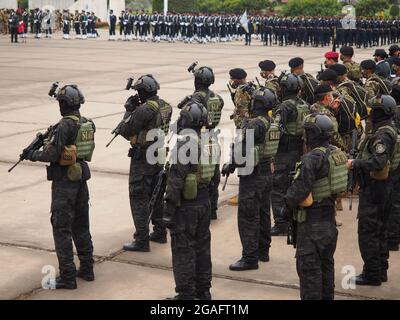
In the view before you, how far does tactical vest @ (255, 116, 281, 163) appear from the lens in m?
7.63

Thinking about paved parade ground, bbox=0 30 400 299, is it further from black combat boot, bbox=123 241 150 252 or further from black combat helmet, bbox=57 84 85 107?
black combat helmet, bbox=57 84 85 107

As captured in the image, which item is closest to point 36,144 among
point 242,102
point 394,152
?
point 242,102

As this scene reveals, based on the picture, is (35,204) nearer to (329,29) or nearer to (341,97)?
(341,97)

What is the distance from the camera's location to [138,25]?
4178cm

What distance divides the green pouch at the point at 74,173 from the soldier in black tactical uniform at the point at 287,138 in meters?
2.66

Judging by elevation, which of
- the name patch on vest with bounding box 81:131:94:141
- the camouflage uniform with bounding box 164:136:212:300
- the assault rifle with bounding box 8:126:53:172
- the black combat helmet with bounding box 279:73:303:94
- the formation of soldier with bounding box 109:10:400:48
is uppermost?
the formation of soldier with bounding box 109:10:400:48

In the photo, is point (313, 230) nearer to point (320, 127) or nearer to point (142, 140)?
point (320, 127)

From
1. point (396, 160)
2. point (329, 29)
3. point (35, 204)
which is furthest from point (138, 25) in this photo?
point (396, 160)

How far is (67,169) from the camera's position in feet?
23.1

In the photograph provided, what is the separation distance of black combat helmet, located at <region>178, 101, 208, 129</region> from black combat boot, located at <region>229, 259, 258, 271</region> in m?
1.80

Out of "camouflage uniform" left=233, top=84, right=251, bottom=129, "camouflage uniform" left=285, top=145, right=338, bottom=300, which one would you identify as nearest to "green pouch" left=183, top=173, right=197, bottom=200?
"camouflage uniform" left=285, top=145, right=338, bottom=300
